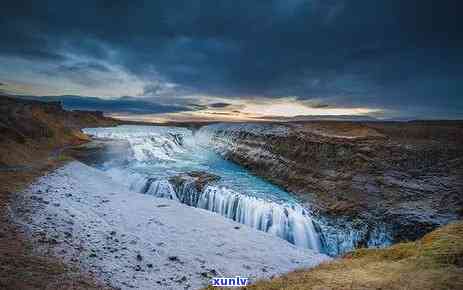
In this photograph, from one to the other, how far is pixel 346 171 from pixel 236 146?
66.9 feet

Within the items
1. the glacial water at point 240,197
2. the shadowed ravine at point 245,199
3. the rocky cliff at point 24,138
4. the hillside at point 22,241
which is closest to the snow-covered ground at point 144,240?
the hillside at point 22,241

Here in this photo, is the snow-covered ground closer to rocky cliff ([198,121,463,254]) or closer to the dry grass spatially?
the dry grass

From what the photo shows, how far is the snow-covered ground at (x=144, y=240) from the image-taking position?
8234 mm

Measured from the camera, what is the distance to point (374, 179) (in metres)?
17.5

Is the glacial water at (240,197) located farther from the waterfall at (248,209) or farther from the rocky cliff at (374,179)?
the rocky cliff at (374,179)

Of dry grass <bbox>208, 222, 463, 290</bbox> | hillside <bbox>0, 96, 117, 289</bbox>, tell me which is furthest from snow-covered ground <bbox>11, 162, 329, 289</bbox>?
dry grass <bbox>208, 222, 463, 290</bbox>

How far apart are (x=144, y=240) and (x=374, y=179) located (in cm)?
1457

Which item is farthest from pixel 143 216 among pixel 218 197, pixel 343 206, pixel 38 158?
pixel 38 158

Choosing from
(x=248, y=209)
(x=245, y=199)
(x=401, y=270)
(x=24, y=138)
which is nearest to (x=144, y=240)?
(x=248, y=209)

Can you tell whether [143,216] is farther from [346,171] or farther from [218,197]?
[346,171]

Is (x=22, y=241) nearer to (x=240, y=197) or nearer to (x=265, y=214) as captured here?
(x=265, y=214)

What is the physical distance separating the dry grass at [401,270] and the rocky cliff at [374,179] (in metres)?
6.92

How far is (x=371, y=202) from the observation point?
1595cm

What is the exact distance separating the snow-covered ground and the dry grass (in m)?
3.22
